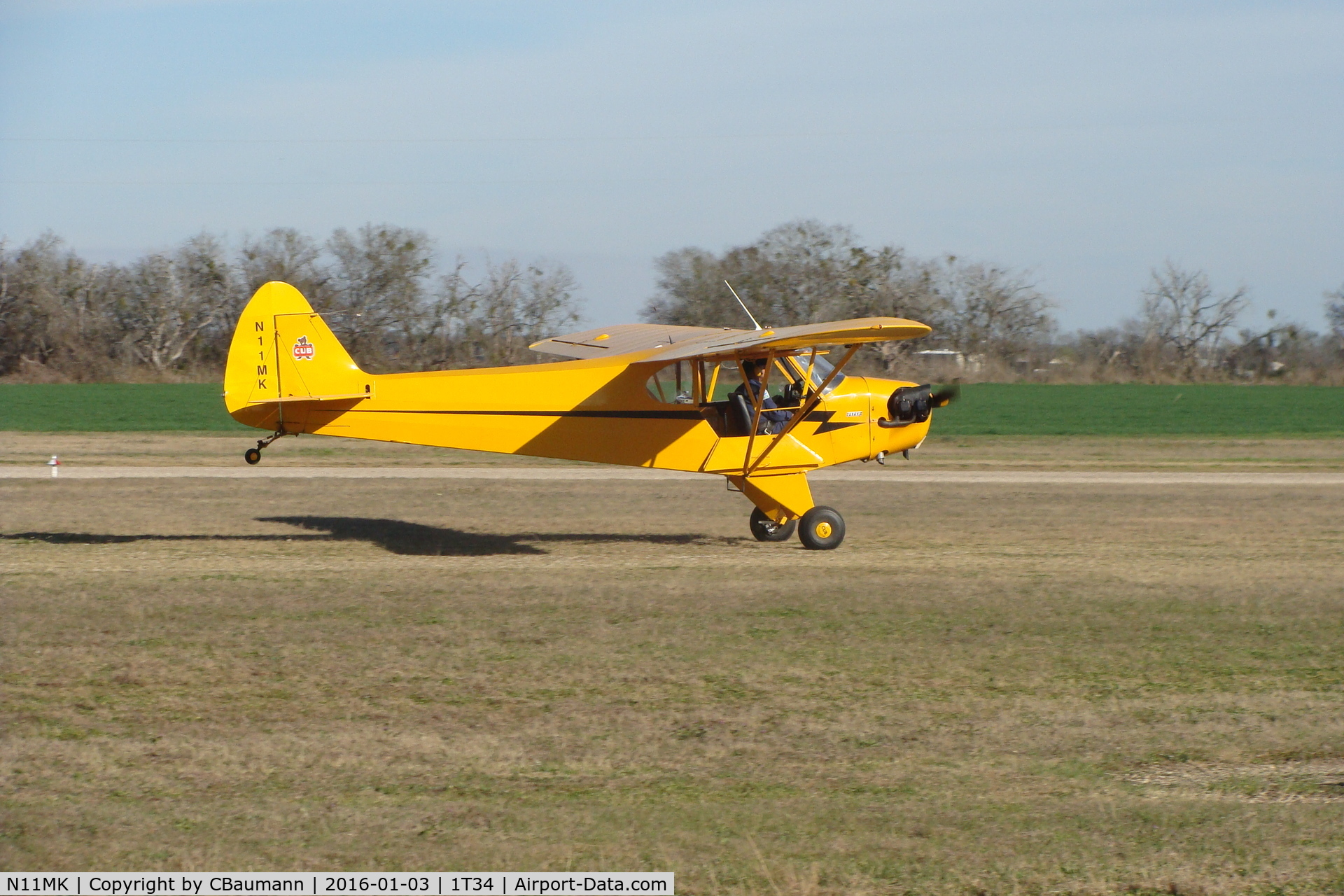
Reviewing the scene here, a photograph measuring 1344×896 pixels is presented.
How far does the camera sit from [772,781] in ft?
19.2

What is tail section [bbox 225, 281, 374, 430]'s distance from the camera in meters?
12.7

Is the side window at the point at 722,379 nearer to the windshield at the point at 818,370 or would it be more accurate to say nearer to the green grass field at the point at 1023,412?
the windshield at the point at 818,370

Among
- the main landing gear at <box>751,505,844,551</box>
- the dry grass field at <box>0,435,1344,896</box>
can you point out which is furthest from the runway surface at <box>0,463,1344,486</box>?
the main landing gear at <box>751,505,844,551</box>

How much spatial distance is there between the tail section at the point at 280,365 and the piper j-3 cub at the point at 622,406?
15 millimetres

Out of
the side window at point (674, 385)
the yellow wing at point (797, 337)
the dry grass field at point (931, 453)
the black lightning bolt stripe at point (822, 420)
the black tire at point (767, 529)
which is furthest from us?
the dry grass field at point (931, 453)

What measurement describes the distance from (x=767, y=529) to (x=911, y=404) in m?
2.30

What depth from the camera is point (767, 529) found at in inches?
559

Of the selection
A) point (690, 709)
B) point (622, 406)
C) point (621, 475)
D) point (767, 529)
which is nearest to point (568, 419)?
point (622, 406)

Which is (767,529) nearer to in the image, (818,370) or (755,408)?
(755,408)

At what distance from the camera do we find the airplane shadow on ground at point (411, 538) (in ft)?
44.0

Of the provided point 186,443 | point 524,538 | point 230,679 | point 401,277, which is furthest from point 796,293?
point 230,679

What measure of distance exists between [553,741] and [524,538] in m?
8.13

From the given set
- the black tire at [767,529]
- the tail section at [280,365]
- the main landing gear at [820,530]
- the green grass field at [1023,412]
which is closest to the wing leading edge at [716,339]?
the main landing gear at [820,530]

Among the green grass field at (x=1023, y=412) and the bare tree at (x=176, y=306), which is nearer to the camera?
the green grass field at (x=1023, y=412)
